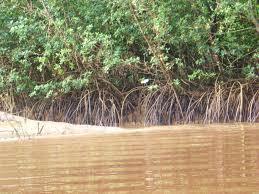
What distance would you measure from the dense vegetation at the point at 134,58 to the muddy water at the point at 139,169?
5467 mm

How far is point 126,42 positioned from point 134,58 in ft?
2.77

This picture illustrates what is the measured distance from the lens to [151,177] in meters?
3.10

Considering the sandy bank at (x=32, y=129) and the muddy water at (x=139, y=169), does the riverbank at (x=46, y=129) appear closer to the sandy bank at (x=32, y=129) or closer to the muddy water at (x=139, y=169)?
the sandy bank at (x=32, y=129)

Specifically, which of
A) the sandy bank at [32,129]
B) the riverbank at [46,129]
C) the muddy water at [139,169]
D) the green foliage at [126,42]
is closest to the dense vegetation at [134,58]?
the green foliage at [126,42]

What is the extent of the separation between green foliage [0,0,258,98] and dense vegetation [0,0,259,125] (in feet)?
0.07

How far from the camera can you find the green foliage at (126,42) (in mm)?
10531

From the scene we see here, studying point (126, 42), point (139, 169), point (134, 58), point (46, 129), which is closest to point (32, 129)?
point (46, 129)

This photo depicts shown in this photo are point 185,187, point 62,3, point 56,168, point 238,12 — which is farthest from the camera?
point 62,3

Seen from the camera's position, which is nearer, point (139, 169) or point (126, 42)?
point (139, 169)

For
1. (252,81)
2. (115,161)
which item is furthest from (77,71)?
(115,161)

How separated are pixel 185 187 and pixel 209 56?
28.6ft

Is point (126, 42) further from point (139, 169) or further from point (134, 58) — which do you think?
point (139, 169)

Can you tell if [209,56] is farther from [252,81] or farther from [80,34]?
[80,34]

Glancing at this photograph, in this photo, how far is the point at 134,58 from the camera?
11070mm
